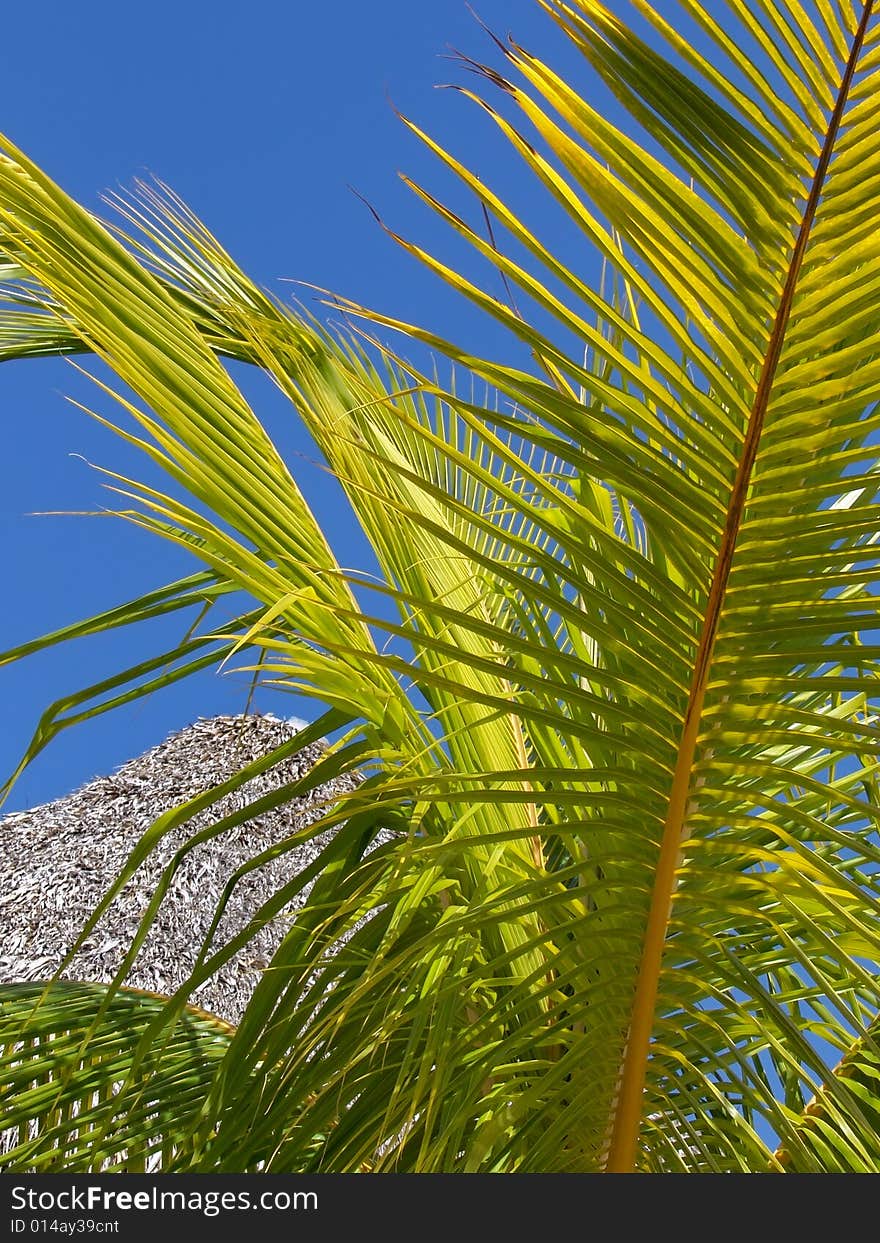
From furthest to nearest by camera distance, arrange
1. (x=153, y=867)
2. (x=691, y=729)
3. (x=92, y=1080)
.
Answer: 1. (x=153, y=867)
2. (x=92, y=1080)
3. (x=691, y=729)

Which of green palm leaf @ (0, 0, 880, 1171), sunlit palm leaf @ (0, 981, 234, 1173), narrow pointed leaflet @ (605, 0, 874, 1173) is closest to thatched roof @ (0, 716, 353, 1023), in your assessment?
sunlit palm leaf @ (0, 981, 234, 1173)

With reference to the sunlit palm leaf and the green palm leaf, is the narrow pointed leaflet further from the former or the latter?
the sunlit palm leaf

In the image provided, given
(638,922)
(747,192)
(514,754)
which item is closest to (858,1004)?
(514,754)

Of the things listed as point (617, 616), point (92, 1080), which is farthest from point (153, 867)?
point (617, 616)

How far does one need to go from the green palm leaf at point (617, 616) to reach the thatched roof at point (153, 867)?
124 inches

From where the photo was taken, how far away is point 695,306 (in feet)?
2.19

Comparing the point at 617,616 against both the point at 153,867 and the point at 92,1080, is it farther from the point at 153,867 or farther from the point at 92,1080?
the point at 153,867

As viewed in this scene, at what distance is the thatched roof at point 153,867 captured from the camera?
4.33 m

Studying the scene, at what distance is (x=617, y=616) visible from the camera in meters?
0.76

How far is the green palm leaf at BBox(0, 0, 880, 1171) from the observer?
26.0 inches

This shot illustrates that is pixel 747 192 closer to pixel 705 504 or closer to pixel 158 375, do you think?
pixel 705 504

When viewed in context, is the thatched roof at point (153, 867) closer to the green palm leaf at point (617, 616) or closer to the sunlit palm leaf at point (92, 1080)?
the sunlit palm leaf at point (92, 1080)

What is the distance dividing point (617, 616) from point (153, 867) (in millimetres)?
4165

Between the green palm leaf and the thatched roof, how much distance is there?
3154 millimetres
